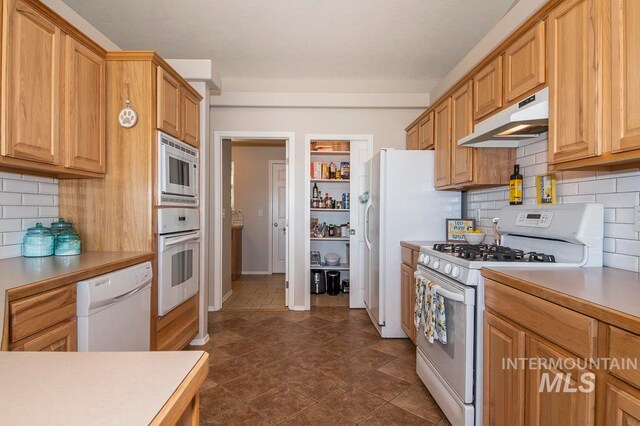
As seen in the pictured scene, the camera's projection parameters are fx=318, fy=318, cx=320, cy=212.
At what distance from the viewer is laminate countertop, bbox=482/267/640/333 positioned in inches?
36.1

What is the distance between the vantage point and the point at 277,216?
6121mm

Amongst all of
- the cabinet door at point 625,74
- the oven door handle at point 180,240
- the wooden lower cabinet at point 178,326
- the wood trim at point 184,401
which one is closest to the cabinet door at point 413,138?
the cabinet door at point 625,74

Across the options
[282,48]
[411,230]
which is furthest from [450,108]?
[282,48]

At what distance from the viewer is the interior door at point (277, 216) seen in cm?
612

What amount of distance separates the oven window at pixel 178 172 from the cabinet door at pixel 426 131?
222 centimetres

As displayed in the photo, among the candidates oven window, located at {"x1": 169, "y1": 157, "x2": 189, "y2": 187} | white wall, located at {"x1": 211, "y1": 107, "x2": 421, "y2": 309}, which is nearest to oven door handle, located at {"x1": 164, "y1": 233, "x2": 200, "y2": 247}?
oven window, located at {"x1": 169, "y1": 157, "x2": 189, "y2": 187}

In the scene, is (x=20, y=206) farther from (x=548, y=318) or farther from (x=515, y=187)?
(x=515, y=187)

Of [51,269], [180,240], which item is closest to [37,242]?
[51,269]

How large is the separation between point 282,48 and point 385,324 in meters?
2.83

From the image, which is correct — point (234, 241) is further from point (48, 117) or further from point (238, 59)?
point (48, 117)

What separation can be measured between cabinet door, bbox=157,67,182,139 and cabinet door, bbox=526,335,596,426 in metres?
2.48

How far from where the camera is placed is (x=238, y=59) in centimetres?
335

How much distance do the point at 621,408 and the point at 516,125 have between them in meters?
1.43

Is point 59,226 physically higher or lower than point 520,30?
lower
